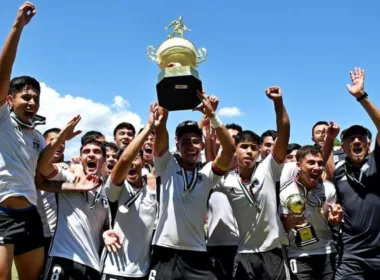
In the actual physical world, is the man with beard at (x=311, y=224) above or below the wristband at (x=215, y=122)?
below

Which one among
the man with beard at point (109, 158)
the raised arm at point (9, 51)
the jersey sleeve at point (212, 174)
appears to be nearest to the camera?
the raised arm at point (9, 51)

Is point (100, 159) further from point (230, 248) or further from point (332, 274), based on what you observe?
point (332, 274)

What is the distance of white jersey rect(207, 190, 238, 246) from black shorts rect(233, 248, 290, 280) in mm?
303

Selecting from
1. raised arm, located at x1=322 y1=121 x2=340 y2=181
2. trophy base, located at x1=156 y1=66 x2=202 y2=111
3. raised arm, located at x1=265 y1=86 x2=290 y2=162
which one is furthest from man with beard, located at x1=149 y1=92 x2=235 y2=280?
raised arm, located at x1=322 y1=121 x2=340 y2=181

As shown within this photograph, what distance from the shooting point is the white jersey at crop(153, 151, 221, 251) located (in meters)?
4.83

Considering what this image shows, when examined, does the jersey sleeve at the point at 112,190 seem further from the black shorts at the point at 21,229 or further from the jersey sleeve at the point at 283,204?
the jersey sleeve at the point at 283,204

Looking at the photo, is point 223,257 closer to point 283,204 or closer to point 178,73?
point 283,204

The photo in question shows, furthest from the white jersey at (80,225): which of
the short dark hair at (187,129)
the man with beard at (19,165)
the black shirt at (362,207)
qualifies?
the black shirt at (362,207)

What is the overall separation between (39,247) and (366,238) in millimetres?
3921

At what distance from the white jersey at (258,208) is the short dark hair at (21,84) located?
2.54 metres

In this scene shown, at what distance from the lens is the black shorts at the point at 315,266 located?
577cm

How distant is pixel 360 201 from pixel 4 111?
14.1 ft

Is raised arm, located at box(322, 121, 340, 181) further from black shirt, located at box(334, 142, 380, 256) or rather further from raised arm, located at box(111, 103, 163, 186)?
raised arm, located at box(111, 103, 163, 186)

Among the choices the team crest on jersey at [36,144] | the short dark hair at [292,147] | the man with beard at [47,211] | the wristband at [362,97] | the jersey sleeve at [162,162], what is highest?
the wristband at [362,97]
